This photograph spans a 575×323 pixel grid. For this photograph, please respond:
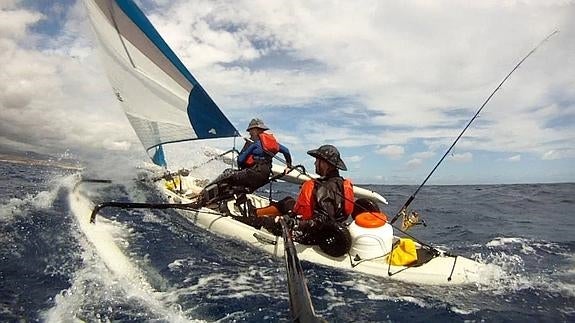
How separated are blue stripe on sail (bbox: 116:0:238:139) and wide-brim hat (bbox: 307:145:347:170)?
4403mm

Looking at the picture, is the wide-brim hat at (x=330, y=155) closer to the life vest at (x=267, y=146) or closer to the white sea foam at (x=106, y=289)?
the life vest at (x=267, y=146)

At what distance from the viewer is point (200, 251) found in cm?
701

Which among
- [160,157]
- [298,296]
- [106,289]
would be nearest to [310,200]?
[106,289]

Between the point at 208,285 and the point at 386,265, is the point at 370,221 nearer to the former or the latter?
the point at 386,265

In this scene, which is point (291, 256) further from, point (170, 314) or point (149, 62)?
point (149, 62)

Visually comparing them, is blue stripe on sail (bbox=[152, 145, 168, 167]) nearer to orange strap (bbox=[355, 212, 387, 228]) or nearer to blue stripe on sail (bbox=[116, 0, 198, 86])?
blue stripe on sail (bbox=[116, 0, 198, 86])

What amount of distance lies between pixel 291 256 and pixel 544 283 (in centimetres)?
409

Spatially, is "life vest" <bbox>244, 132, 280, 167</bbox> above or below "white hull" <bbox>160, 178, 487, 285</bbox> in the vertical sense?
above

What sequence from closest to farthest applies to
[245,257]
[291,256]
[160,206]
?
1. [291,256]
2. [245,257]
3. [160,206]

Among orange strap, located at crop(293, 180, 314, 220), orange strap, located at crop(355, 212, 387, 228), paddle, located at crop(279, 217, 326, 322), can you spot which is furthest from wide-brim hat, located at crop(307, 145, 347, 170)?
paddle, located at crop(279, 217, 326, 322)

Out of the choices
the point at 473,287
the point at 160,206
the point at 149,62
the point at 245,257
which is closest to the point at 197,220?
the point at 160,206

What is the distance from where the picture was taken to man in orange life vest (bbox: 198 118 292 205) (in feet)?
28.3

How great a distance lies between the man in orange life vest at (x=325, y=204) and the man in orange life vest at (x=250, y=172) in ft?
8.05

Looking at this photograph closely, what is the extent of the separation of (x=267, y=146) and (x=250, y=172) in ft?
2.24
